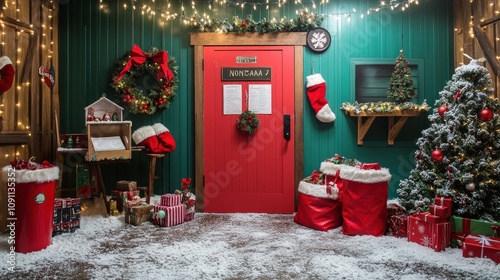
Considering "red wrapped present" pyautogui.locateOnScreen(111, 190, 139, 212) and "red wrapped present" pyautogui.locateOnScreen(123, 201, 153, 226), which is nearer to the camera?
"red wrapped present" pyautogui.locateOnScreen(123, 201, 153, 226)

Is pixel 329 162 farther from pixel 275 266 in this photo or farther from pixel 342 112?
pixel 275 266

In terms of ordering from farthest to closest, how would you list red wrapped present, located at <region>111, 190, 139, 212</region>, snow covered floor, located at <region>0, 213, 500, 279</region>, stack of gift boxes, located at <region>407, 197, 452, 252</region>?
red wrapped present, located at <region>111, 190, 139, 212</region>
stack of gift boxes, located at <region>407, 197, 452, 252</region>
snow covered floor, located at <region>0, 213, 500, 279</region>

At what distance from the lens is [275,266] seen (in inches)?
110

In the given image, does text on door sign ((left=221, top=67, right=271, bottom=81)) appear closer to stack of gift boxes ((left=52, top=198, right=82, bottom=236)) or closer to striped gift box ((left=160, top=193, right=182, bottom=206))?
striped gift box ((left=160, top=193, right=182, bottom=206))

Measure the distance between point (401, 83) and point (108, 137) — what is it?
3299mm

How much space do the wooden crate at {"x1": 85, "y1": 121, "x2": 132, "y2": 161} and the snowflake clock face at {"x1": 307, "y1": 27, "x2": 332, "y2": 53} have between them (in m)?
2.30

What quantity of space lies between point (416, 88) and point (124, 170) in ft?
12.1

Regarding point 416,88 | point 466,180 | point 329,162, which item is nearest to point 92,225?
point 329,162

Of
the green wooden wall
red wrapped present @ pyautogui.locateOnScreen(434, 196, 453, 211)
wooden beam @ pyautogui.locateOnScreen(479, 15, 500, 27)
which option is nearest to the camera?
red wrapped present @ pyautogui.locateOnScreen(434, 196, 453, 211)

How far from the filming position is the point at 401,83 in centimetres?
435

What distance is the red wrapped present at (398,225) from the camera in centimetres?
349

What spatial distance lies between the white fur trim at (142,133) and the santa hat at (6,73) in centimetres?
132

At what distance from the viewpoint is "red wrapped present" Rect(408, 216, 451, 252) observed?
3098 millimetres

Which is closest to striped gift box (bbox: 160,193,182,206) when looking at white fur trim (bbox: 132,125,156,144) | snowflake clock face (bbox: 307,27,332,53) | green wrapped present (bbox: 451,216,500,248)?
white fur trim (bbox: 132,125,156,144)
